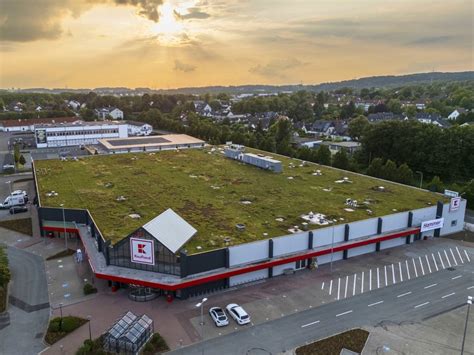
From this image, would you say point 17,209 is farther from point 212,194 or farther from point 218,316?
point 218,316

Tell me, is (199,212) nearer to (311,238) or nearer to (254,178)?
(311,238)

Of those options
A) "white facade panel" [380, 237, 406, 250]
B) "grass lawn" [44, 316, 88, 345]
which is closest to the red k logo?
"grass lawn" [44, 316, 88, 345]

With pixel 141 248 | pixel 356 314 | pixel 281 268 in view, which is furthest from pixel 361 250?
pixel 141 248

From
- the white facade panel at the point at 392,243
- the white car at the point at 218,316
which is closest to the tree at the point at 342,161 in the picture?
the white facade panel at the point at 392,243

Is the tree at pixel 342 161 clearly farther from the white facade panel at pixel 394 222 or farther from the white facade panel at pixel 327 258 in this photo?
the white facade panel at pixel 327 258

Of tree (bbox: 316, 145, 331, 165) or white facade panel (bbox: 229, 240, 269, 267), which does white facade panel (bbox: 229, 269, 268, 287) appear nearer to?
white facade panel (bbox: 229, 240, 269, 267)

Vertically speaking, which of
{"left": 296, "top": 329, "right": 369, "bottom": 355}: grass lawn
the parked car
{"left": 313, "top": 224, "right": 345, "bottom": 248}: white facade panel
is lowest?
{"left": 296, "top": 329, "right": 369, "bottom": 355}: grass lawn

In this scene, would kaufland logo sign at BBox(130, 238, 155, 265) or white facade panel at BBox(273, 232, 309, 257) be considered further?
white facade panel at BBox(273, 232, 309, 257)

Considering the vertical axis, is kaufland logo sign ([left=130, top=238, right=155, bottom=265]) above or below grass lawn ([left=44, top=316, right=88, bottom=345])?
above
